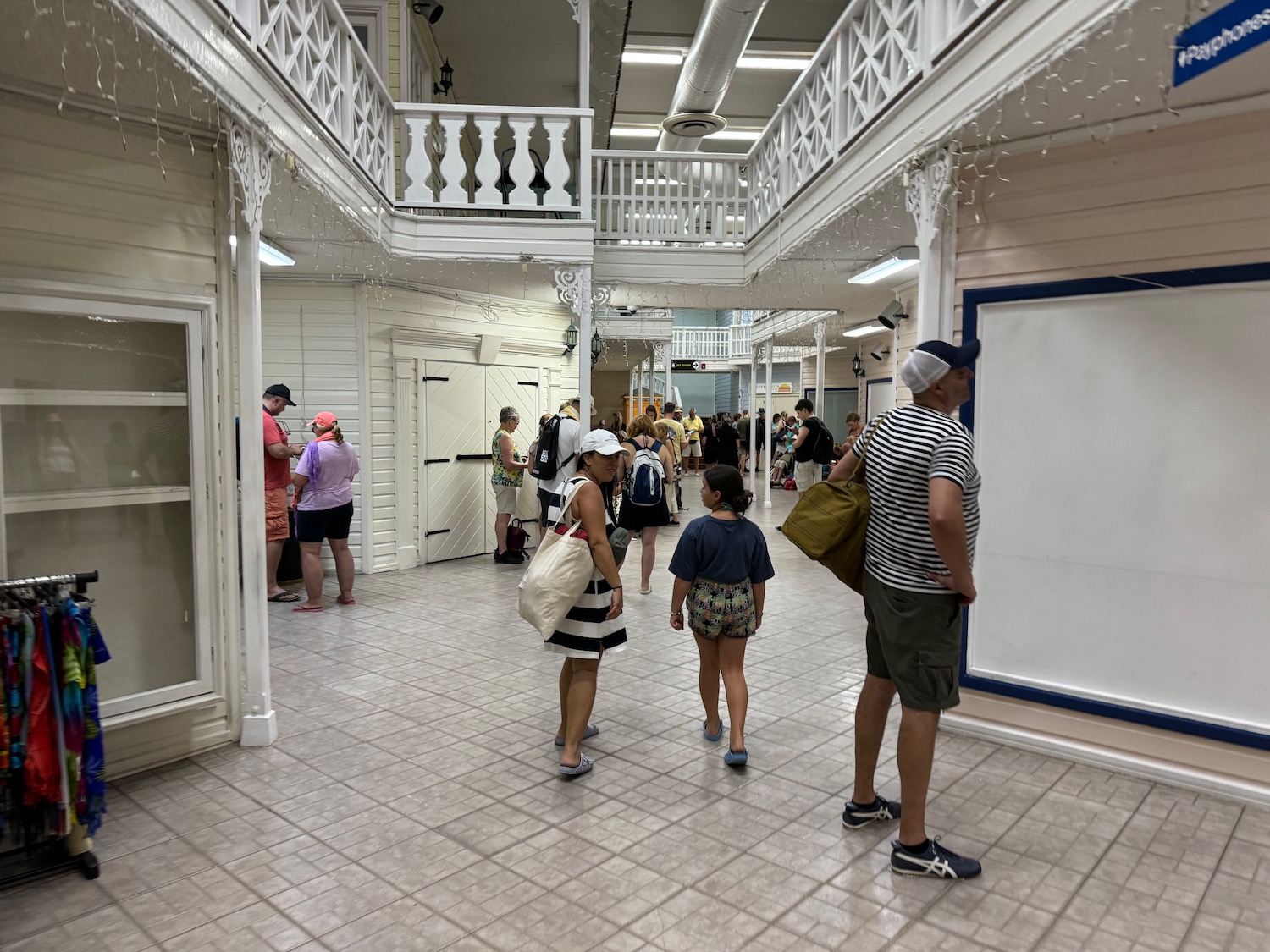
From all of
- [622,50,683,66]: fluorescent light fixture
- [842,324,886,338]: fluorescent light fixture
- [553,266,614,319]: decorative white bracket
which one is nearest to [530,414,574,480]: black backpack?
[553,266,614,319]: decorative white bracket

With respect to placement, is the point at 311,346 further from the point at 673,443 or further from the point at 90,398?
the point at 673,443

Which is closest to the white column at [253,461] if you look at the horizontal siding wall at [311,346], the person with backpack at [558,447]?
the person with backpack at [558,447]

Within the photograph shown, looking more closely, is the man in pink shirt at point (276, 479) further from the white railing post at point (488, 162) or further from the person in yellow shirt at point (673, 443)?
the person in yellow shirt at point (673, 443)

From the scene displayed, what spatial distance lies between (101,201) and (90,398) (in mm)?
856

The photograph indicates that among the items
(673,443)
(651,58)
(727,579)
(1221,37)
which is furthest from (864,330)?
(1221,37)

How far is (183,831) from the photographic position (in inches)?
126

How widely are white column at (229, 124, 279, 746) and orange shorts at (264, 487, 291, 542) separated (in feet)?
9.75

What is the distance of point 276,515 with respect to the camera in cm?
698

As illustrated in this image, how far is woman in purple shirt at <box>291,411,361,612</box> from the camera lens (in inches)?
260

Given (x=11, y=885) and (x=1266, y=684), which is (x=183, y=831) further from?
(x=1266, y=684)

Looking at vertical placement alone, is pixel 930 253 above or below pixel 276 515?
above

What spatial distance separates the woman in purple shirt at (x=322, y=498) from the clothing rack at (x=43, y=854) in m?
3.63

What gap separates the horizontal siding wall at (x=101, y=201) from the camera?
11.1ft

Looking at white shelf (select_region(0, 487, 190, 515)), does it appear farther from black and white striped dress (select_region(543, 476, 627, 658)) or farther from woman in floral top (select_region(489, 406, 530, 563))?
woman in floral top (select_region(489, 406, 530, 563))
